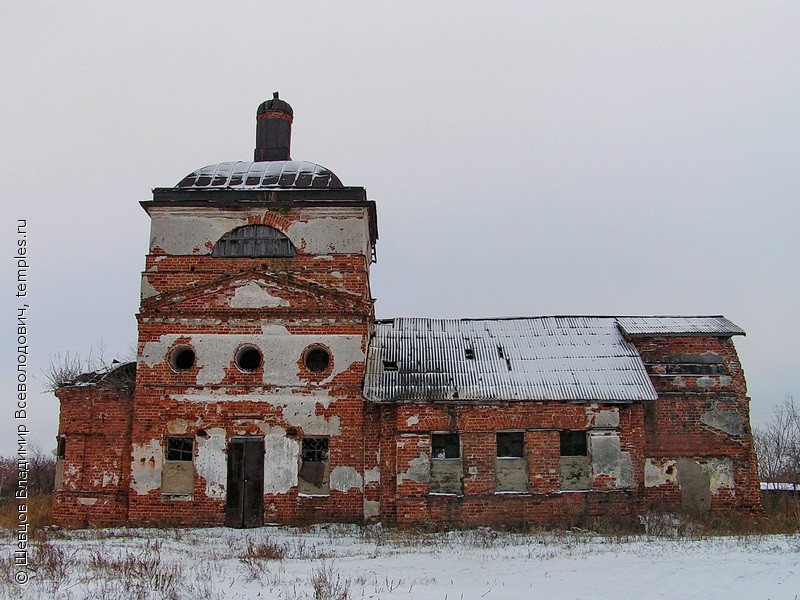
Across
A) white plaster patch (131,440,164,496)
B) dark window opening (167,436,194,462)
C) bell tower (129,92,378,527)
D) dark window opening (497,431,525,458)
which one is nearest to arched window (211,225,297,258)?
bell tower (129,92,378,527)

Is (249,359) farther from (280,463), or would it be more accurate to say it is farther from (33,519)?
(33,519)

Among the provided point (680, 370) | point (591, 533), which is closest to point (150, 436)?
point (591, 533)

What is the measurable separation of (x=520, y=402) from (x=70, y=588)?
32.3 ft

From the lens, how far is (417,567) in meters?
10.8

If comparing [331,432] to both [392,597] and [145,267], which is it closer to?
[145,267]

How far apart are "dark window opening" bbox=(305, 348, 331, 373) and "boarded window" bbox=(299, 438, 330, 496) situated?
5.02 feet

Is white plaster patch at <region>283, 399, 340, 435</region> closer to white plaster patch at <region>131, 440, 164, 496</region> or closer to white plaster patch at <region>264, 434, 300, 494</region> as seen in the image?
white plaster patch at <region>264, 434, 300, 494</region>

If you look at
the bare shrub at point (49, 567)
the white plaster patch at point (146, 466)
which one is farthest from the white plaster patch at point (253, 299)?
the bare shrub at point (49, 567)

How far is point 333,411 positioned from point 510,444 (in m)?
3.78

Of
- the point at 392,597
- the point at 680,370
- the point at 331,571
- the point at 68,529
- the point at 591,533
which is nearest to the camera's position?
the point at 392,597

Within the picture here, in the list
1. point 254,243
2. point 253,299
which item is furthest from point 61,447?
point 254,243

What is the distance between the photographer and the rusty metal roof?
18297mm

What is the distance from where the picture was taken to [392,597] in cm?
867

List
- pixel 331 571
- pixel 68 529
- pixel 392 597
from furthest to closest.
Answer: pixel 68 529 → pixel 331 571 → pixel 392 597
